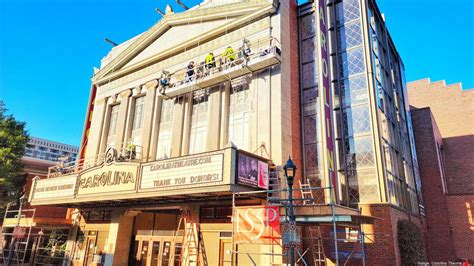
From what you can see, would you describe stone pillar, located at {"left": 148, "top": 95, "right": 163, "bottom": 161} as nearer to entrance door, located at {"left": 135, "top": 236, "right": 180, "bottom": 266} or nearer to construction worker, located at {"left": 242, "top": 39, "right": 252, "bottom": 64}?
entrance door, located at {"left": 135, "top": 236, "right": 180, "bottom": 266}

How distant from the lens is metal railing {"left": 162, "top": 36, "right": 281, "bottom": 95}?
644 inches

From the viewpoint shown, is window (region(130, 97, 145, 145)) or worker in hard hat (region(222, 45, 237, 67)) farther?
window (region(130, 97, 145, 145))

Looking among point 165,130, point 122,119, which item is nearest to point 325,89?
point 165,130

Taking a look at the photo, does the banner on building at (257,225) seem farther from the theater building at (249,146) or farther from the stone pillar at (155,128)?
the stone pillar at (155,128)

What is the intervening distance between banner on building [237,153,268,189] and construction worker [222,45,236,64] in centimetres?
649

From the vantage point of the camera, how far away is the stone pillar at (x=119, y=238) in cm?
1914

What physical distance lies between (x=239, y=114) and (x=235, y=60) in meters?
2.86

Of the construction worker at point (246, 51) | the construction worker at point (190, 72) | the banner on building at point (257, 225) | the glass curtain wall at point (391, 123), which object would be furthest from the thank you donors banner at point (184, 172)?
the glass curtain wall at point (391, 123)

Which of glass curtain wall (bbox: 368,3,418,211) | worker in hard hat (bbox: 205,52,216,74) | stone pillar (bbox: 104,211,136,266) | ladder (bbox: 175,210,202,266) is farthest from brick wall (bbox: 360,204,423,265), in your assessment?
stone pillar (bbox: 104,211,136,266)

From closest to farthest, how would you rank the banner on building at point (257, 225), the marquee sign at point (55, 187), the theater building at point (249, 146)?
1. the banner on building at point (257, 225)
2. the theater building at point (249, 146)
3. the marquee sign at point (55, 187)

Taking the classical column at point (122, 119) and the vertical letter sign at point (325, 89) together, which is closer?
the vertical letter sign at point (325, 89)

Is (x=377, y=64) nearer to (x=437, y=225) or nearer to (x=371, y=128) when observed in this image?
(x=371, y=128)

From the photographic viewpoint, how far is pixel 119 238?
19531 millimetres

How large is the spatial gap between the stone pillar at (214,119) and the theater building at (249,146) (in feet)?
0.23
